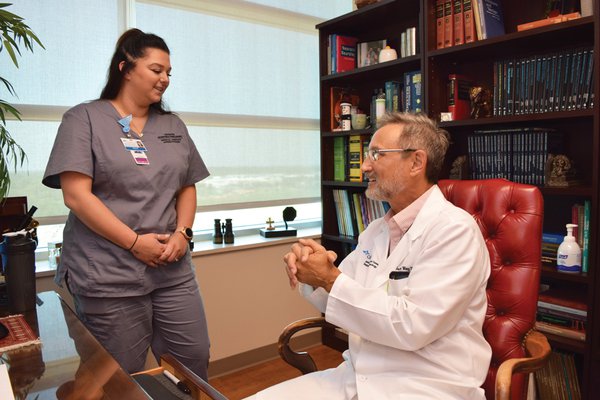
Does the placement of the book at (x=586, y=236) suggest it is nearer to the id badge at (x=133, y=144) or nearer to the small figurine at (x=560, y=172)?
the small figurine at (x=560, y=172)

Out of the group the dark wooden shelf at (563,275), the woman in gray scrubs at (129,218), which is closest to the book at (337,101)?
the woman in gray scrubs at (129,218)

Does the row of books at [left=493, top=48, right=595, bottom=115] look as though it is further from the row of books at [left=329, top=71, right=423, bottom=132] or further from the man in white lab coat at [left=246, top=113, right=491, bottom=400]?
the man in white lab coat at [left=246, top=113, right=491, bottom=400]

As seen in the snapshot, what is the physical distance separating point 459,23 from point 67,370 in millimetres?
2213

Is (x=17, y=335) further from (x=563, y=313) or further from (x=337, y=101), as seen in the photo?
(x=337, y=101)

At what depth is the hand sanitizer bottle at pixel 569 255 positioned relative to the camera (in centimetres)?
198

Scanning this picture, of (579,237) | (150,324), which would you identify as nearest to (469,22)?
(579,237)

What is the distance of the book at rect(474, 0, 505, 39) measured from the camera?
2271 mm

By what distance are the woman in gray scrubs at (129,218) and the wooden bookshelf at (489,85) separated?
136cm

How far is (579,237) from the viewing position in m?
2.05

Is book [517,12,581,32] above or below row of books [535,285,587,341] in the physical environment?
above

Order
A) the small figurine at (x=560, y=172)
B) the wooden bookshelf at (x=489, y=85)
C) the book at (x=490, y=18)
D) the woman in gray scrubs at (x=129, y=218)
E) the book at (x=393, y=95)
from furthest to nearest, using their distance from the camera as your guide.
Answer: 1. the book at (x=393, y=95)
2. the book at (x=490, y=18)
3. the small figurine at (x=560, y=172)
4. the wooden bookshelf at (x=489, y=85)
5. the woman in gray scrubs at (x=129, y=218)

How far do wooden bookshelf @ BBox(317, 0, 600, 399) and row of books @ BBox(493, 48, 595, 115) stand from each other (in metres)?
0.08

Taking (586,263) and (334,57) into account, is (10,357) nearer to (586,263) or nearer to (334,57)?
(586,263)

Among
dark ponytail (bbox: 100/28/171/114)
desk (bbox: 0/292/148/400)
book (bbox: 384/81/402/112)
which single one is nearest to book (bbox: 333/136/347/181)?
book (bbox: 384/81/402/112)
